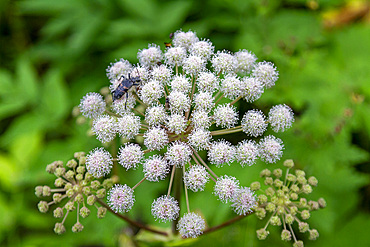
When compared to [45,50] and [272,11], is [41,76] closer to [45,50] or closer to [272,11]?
[45,50]

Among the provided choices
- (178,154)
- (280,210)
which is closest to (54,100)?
(178,154)

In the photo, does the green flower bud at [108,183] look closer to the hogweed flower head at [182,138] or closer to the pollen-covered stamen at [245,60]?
the hogweed flower head at [182,138]

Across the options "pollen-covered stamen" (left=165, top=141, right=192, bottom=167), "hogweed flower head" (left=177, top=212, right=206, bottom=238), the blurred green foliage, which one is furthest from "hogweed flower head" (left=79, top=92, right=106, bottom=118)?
"hogweed flower head" (left=177, top=212, right=206, bottom=238)

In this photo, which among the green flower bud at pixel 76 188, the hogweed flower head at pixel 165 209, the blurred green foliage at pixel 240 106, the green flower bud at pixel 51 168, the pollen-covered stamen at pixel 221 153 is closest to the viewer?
the hogweed flower head at pixel 165 209

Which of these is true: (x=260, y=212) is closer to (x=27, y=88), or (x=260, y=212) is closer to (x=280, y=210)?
(x=280, y=210)

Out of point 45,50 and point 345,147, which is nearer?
point 345,147

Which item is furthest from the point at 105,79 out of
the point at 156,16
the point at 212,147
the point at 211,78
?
the point at 212,147

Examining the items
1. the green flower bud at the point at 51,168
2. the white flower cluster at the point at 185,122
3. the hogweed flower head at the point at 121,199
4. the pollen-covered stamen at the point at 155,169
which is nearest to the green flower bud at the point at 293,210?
the white flower cluster at the point at 185,122
